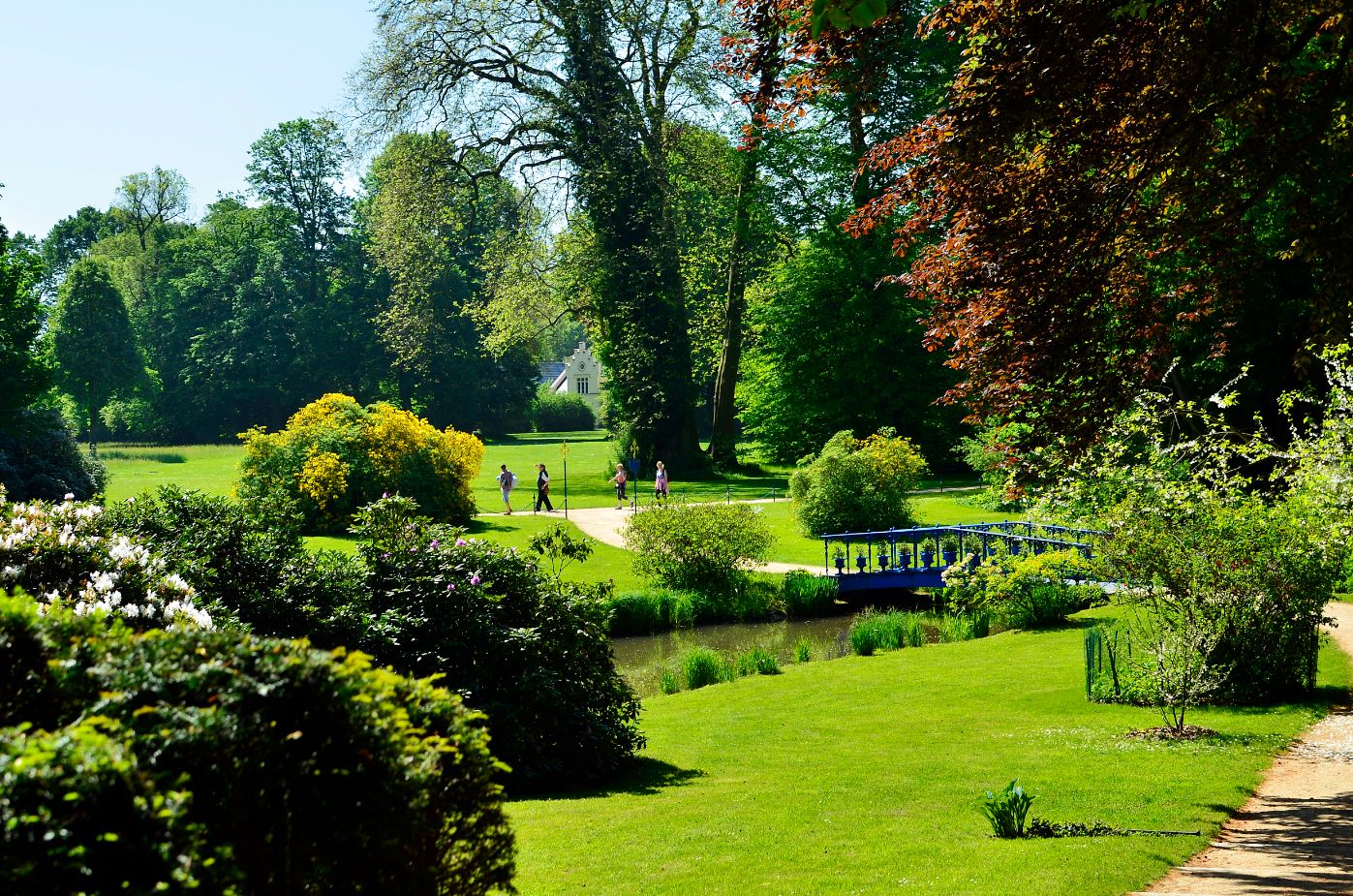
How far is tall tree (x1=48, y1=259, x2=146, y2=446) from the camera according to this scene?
2598 inches

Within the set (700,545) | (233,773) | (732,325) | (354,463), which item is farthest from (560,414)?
(233,773)

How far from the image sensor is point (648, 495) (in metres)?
39.9

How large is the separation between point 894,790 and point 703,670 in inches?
338

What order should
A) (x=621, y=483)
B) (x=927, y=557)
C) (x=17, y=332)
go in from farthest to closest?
(x=17, y=332), (x=621, y=483), (x=927, y=557)

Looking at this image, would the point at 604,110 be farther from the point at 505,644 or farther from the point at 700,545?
the point at 505,644

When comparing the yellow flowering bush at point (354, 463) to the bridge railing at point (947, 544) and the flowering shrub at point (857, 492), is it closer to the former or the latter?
the flowering shrub at point (857, 492)

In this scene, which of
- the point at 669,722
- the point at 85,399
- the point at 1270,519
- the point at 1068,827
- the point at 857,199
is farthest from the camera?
A: the point at 85,399

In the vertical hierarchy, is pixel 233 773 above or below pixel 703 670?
above

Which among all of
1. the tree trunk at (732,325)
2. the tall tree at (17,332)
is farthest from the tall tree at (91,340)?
the tree trunk at (732,325)

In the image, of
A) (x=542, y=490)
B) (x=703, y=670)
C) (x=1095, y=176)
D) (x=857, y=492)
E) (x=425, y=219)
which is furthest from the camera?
(x=425, y=219)

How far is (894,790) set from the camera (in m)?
9.91

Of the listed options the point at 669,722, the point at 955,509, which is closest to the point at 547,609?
the point at 669,722

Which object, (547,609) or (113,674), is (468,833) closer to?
(113,674)

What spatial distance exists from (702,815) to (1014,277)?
4.86 m
